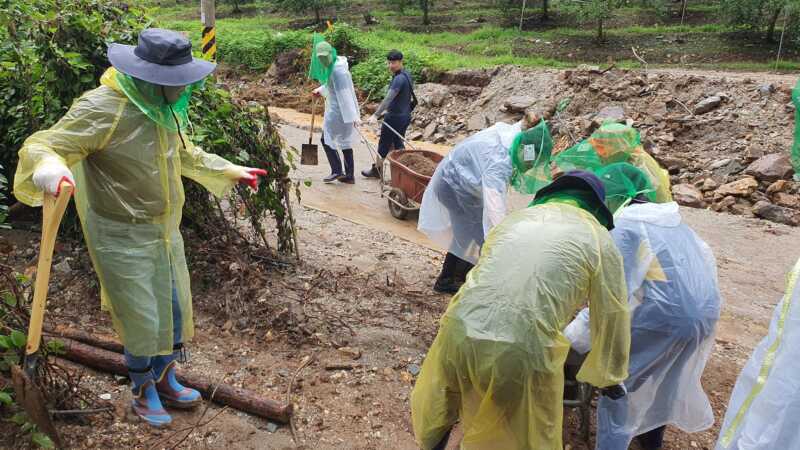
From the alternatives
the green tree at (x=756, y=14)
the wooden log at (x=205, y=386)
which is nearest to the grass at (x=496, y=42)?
the green tree at (x=756, y=14)

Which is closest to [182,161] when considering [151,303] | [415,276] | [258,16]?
[151,303]

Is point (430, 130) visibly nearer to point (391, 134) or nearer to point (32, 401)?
point (391, 134)

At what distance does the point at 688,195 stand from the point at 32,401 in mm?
8323

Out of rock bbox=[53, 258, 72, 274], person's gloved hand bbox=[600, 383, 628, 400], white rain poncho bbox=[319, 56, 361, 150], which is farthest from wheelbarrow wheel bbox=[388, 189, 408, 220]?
person's gloved hand bbox=[600, 383, 628, 400]

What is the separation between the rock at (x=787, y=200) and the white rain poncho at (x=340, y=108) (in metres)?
5.61

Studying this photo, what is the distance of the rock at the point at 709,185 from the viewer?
900 centimetres

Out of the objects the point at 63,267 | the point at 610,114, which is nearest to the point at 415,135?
the point at 610,114

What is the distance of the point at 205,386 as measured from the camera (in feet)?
11.2

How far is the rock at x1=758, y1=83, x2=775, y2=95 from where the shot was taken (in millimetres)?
10453

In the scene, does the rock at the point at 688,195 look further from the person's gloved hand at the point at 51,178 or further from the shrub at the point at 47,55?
the person's gloved hand at the point at 51,178

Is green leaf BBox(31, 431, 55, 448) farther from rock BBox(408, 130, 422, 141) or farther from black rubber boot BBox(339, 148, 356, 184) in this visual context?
rock BBox(408, 130, 422, 141)

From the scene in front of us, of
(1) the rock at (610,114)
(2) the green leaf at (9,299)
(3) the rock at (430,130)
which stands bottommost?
(3) the rock at (430,130)

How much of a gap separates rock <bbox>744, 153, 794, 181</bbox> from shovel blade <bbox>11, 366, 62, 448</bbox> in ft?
29.5

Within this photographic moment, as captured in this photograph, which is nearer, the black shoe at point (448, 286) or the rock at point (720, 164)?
the black shoe at point (448, 286)
